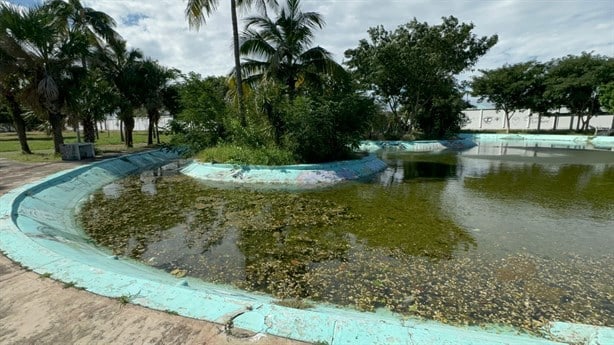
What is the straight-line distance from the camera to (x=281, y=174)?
9648 millimetres

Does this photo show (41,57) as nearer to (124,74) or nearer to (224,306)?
(124,74)

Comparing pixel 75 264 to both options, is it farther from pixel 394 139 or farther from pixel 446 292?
pixel 394 139

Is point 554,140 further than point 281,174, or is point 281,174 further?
point 554,140

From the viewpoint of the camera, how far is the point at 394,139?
25906 millimetres

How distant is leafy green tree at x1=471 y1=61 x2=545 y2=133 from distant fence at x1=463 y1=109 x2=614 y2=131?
17.5 ft

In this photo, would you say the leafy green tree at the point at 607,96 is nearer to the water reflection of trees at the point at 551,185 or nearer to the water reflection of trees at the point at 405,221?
the water reflection of trees at the point at 551,185

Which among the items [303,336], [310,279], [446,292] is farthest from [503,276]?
[303,336]

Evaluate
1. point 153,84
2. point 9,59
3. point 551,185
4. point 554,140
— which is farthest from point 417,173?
point 554,140

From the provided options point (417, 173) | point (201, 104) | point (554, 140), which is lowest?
point (417, 173)

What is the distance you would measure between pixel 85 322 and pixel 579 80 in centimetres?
3805

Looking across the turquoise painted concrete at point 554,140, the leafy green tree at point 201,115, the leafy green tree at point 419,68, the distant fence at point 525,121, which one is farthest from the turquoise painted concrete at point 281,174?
the distant fence at point 525,121

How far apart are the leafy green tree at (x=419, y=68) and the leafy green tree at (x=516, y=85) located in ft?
20.4

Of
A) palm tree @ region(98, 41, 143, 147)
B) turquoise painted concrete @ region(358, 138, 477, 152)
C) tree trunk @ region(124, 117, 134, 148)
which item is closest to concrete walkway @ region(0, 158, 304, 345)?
palm tree @ region(98, 41, 143, 147)

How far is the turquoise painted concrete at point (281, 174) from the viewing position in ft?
31.0
